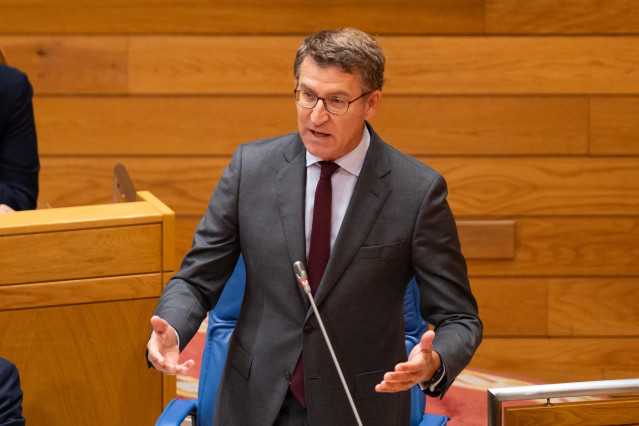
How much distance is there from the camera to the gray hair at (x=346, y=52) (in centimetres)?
77

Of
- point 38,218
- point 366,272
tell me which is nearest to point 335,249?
point 366,272

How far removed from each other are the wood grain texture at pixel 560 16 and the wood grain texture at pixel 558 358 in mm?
654

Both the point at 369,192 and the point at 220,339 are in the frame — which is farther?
the point at 220,339

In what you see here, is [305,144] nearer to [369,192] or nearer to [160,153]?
[369,192]

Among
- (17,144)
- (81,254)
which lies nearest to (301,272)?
(81,254)

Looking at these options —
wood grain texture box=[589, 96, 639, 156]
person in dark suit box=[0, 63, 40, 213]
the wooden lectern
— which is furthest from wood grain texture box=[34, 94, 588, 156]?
the wooden lectern

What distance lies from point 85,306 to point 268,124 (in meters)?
0.90

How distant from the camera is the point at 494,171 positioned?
1909mm

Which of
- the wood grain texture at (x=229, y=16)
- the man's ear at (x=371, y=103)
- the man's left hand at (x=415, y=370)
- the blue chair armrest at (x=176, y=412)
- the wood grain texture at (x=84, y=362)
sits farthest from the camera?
A: the wood grain texture at (x=229, y=16)

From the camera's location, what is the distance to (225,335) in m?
1.03

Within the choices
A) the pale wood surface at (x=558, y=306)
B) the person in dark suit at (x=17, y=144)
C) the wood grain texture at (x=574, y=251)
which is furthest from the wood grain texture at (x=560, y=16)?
the person in dark suit at (x=17, y=144)

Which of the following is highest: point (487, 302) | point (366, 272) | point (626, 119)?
point (626, 119)

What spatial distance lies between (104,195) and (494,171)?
2.69ft

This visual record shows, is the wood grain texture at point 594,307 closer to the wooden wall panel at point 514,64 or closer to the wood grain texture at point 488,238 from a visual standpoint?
the wood grain texture at point 488,238
